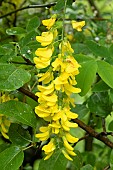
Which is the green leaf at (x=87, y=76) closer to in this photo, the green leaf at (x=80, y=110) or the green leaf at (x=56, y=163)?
the green leaf at (x=56, y=163)

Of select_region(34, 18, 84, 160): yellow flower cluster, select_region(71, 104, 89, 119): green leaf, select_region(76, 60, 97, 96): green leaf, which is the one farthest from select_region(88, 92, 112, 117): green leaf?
select_region(34, 18, 84, 160): yellow flower cluster

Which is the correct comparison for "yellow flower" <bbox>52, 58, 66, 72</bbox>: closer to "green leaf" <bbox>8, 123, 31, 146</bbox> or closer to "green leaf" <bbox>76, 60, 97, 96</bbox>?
"green leaf" <bbox>76, 60, 97, 96</bbox>

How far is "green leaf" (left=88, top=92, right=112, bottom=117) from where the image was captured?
45.2 inches

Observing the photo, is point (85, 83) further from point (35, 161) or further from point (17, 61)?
point (35, 161)

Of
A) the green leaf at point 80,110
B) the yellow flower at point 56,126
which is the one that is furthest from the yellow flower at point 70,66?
the green leaf at point 80,110

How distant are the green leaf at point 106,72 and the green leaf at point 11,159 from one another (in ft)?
0.84

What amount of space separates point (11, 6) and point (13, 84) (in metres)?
1.09

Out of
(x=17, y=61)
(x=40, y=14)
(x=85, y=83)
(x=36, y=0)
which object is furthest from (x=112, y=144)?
(x=36, y=0)

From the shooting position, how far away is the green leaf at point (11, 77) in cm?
82

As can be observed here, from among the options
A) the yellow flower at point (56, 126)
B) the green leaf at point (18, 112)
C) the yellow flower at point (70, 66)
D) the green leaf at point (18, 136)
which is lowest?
the green leaf at point (18, 136)

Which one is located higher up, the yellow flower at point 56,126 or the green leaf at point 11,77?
the green leaf at point 11,77

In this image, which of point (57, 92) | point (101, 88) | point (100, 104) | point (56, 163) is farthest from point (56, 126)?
point (100, 104)

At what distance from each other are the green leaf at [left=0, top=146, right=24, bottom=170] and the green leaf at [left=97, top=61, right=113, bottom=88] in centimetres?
26

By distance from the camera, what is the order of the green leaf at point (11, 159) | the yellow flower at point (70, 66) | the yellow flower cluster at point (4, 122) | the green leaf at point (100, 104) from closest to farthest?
the yellow flower at point (70, 66), the green leaf at point (11, 159), the yellow flower cluster at point (4, 122), the green leaf at point (100, 104)
